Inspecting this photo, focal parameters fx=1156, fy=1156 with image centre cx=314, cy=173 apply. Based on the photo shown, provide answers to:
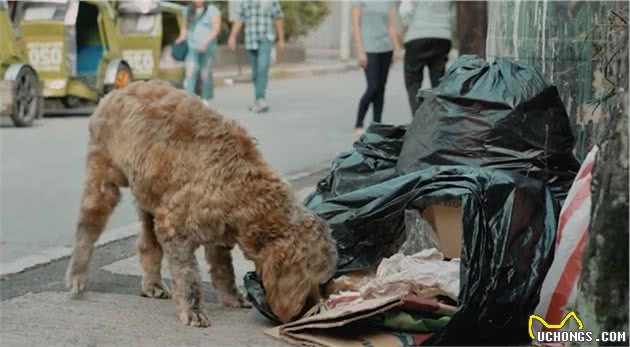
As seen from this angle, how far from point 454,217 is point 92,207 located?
1.76 m

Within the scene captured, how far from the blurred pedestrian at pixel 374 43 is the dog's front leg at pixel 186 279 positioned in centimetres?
725

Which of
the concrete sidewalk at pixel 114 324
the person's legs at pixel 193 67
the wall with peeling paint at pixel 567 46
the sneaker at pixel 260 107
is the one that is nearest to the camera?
the concrete sidewalk at pixel 114 324

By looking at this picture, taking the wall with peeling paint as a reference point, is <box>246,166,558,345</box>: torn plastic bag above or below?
below

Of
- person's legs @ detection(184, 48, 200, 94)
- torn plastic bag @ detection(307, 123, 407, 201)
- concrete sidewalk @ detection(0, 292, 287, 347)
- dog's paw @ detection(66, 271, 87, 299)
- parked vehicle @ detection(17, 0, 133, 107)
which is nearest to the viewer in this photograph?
concrete sidewalk @ detection(0, 292, 287, 347)

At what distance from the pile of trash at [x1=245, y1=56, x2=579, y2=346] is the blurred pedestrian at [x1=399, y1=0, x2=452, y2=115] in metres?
4.78

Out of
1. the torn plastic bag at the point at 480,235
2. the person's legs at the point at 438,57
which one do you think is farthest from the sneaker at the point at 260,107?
the torn plastic bag at the point at 480,235

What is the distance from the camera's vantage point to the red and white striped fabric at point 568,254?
485cm

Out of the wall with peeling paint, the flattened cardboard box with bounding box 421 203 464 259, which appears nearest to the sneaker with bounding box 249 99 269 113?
the wall with peeling paint

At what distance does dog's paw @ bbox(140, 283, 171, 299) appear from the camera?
5.78m

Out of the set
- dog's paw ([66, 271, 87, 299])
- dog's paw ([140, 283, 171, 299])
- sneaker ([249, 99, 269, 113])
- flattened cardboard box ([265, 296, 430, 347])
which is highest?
flattened cardboard box ([265, 296, 430, 347])

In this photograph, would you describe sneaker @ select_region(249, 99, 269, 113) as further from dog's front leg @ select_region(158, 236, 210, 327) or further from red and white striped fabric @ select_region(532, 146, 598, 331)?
red and white striped fabric @ select_region(532, 146, 598, 331)

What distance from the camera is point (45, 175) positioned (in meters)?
9.78

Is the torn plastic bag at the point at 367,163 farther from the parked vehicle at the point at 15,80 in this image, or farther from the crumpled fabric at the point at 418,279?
the parked vehicle at the point at 15,80

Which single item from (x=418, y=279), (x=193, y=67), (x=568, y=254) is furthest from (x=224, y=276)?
(x=193, y=67)
